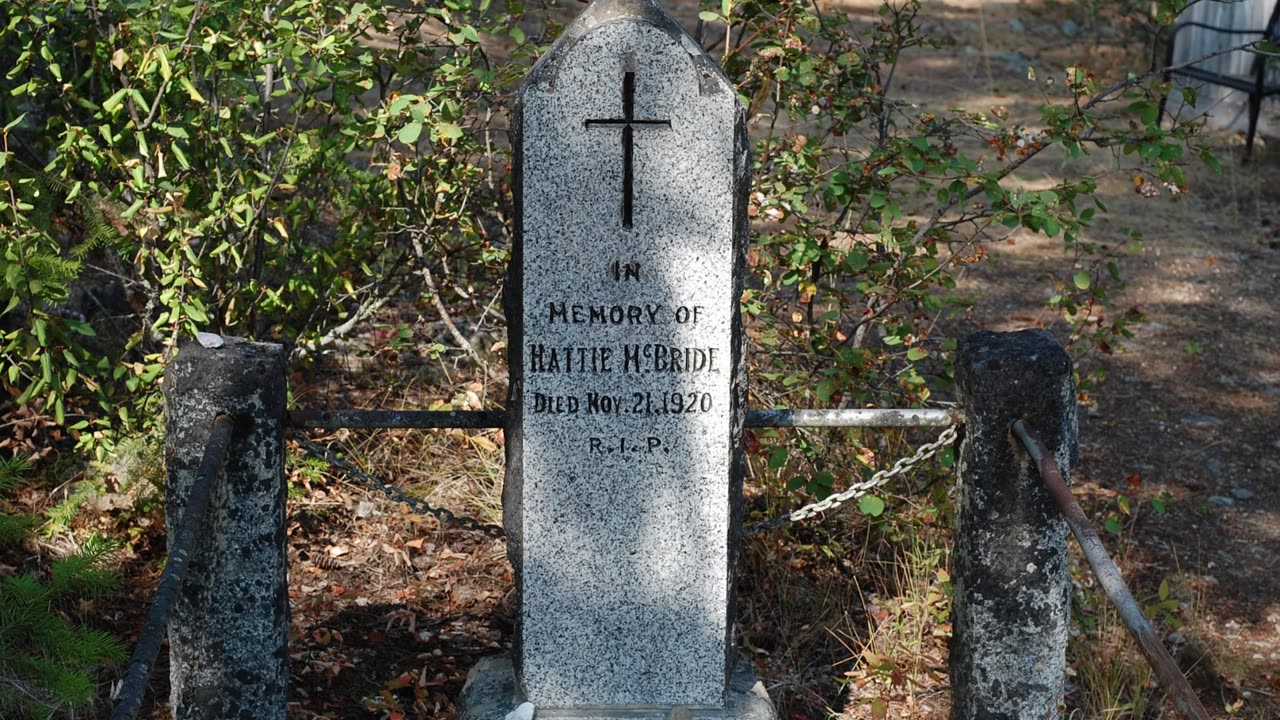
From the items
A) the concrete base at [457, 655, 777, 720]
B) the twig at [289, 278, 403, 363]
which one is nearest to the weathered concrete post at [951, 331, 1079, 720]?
the concrete base at [457, 655, 777, 720]

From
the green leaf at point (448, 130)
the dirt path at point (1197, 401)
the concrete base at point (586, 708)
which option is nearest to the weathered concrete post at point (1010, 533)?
the concrete base at point (586, 708)

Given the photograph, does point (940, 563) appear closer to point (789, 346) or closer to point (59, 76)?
point (789, 346)

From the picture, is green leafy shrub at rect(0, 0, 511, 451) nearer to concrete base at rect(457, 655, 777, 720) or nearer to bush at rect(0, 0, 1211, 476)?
bush at rect(0, 0, 1211, 476)

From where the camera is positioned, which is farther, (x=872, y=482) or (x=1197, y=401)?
(x=1197, y=401)

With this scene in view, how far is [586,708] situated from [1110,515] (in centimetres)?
→ 252

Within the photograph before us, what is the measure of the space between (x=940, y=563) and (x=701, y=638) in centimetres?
163

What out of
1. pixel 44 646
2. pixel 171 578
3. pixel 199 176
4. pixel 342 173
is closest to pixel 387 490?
pixel 171 578

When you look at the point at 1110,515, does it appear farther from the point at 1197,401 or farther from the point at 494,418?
the point at 494,418

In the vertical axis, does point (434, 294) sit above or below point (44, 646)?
above

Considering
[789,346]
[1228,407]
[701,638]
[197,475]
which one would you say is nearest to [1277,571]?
[1228,407]

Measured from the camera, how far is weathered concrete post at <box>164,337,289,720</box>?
3.28 metres

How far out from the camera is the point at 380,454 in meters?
5.47

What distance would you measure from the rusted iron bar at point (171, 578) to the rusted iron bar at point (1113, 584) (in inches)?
71.6

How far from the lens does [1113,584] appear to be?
2.92m
